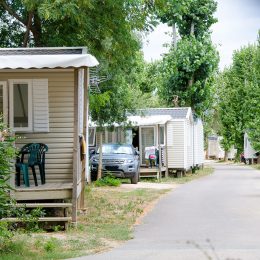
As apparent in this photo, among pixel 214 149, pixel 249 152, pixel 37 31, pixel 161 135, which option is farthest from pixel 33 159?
pixel 214 149

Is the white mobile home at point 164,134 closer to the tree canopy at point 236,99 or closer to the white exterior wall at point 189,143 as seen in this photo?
the white exterior wall at point 189,143

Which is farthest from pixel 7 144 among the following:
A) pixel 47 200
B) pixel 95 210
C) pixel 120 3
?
pixel 120 3

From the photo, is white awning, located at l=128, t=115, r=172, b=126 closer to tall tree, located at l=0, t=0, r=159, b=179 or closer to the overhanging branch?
tall tree, located at l=0, t=0, r=159, b=179

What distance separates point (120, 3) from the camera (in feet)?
58.1

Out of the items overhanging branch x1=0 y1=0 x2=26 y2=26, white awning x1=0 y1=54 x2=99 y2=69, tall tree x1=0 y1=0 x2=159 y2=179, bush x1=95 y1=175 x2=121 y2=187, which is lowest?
bush x1=95 y1=175 x2=121 y2=187

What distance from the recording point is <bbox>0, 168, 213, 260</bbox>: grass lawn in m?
9.99

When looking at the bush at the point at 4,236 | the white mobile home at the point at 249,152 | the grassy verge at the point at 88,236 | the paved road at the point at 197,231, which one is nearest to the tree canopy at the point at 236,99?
the white mobile home at the point at 249,152

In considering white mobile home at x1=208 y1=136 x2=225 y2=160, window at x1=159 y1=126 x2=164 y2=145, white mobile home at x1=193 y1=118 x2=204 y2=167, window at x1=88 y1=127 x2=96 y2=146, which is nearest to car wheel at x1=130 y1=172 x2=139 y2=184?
window at x1=88 y1=127 x2=96 y2=146

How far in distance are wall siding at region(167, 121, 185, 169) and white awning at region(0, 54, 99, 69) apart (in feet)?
68.1

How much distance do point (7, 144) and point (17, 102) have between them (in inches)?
182

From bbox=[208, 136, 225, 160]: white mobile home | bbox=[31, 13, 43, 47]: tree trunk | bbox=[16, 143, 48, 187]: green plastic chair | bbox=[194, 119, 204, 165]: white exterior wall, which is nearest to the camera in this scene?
bbox=[16, 143, 48, 187]: green plastic chair

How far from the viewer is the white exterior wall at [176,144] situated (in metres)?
32.9

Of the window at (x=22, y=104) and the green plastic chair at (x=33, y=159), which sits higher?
the window at (x=22, y=104)

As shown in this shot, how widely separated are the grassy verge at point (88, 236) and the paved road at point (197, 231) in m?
0.38
